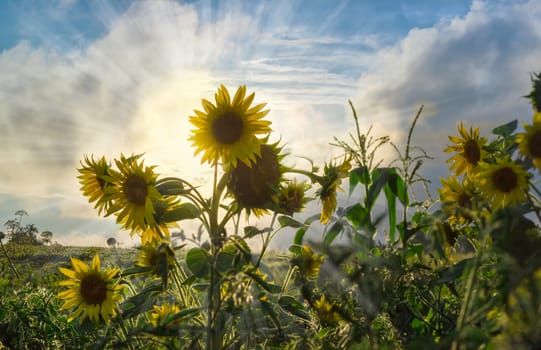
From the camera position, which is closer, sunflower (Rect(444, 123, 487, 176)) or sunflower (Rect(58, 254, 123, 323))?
sunflower (Rect(58, 254, 123, 323))

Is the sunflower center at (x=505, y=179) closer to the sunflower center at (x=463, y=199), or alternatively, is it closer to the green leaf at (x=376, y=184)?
the sunflower center at (x=463, y=199)

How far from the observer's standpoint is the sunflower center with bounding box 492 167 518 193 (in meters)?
1.91

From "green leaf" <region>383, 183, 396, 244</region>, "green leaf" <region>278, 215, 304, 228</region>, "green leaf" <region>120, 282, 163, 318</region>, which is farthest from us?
"green leaf" <region>278, 215, 304, 228</region>

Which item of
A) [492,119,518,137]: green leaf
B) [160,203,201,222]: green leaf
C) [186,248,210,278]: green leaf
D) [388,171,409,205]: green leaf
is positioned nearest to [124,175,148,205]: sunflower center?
[160,203,201,222]: green leaf

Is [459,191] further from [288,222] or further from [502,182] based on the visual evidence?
[288,222]

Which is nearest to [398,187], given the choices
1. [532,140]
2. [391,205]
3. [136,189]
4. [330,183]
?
[391,205]

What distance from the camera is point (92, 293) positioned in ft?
6.49

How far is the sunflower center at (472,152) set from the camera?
7.88 feet

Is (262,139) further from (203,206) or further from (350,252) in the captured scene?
(350,252)

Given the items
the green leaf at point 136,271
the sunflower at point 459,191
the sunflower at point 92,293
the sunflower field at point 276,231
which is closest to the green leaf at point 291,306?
the sunflower field at point 276,231

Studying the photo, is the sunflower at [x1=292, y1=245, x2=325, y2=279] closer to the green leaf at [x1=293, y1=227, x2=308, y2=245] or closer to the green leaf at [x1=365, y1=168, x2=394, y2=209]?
the green leaf at [x1=293, y1=227, x2=308, y2=245]

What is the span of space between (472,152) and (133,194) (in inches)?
68.6

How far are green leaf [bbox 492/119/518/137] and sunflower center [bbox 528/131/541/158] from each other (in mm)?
107

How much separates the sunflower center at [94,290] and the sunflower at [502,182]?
171cm
